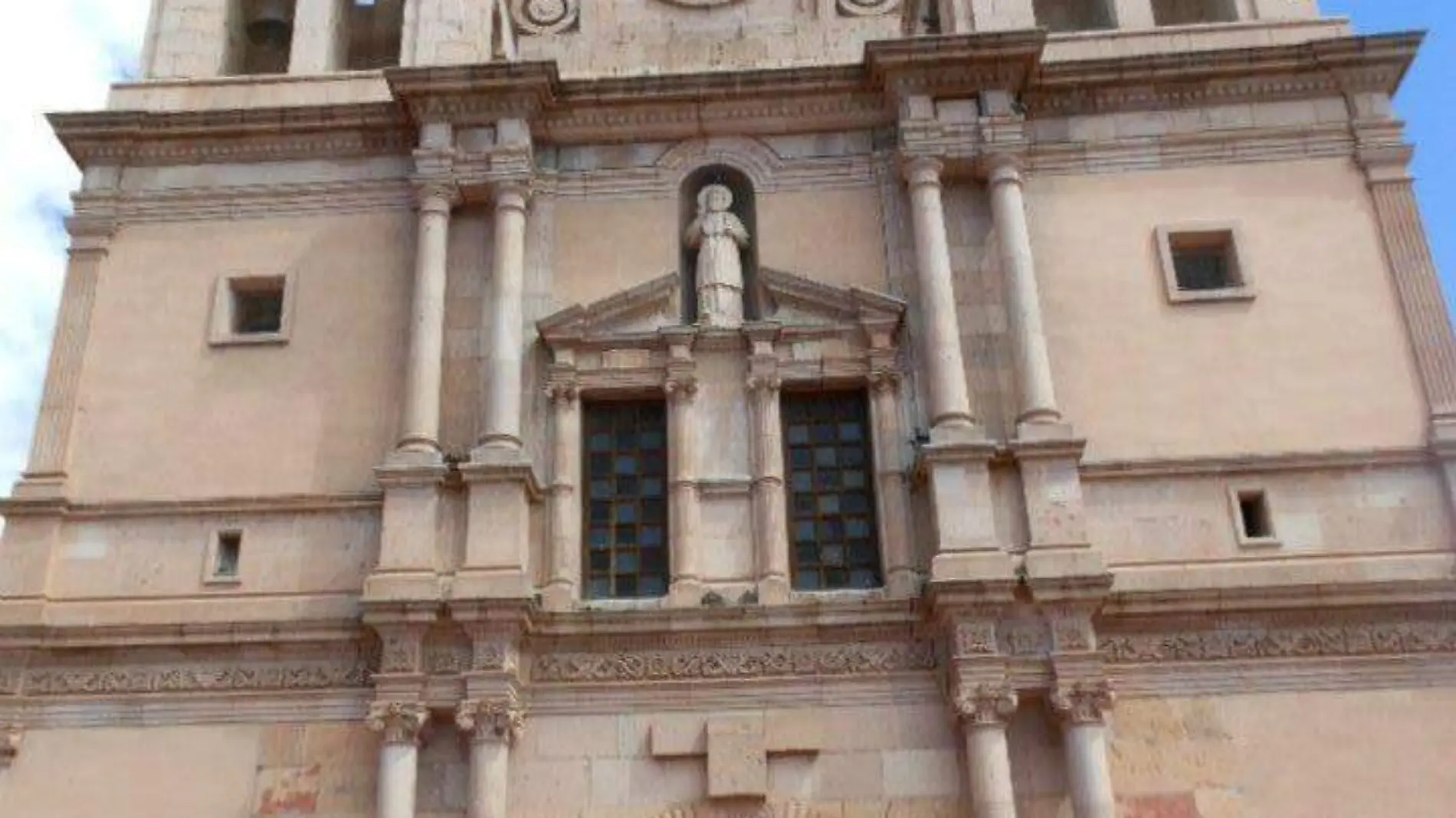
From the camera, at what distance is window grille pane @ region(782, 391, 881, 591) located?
14320 millimetres

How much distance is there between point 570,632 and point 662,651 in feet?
2.78

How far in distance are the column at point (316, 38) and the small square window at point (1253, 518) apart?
10982 millimetres

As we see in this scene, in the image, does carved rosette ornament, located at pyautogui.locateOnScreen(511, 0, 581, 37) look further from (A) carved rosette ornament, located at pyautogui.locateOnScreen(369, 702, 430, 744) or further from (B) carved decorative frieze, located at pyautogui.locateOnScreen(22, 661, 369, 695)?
(A) carved rosette ornament, located at pyautogui.locateOnScreen(369, 702, 430, 744)

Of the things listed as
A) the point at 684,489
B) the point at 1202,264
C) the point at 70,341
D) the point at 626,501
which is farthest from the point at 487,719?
the point at 1202,264

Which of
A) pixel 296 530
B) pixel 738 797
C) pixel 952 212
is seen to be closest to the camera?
pixel 738 797

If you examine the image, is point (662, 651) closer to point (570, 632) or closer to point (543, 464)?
point (570, 632)

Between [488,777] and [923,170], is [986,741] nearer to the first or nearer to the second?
[488,777]

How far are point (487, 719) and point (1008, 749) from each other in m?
4.48

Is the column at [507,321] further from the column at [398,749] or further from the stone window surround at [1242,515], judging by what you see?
the stone window surround at [1242,515]

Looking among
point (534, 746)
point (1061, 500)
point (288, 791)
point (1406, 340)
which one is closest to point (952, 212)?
point (1061, 500)

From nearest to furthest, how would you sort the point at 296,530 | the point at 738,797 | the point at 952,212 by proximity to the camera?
the point at 738,797, the point at 296,530, the point at 952,212

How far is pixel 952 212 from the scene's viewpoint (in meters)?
15.8

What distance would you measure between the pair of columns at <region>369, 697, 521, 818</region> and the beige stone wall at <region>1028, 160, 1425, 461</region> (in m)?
6.00

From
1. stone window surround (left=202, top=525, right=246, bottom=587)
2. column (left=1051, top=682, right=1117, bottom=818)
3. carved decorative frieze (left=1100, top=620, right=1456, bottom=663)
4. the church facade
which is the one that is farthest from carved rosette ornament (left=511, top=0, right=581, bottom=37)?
column (left=1051, top=682, right=1117, bottom=818)
